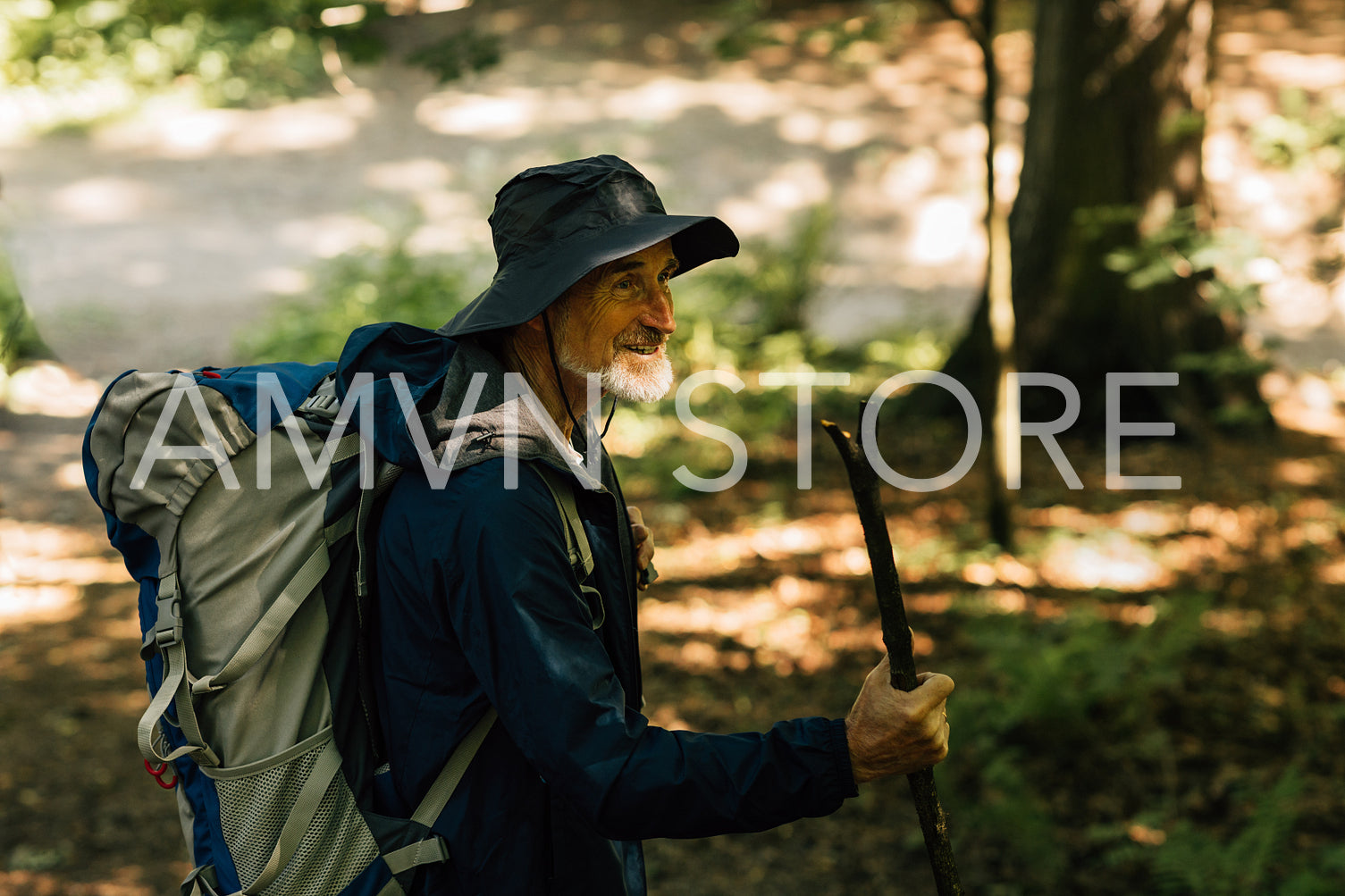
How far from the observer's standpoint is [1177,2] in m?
6.79

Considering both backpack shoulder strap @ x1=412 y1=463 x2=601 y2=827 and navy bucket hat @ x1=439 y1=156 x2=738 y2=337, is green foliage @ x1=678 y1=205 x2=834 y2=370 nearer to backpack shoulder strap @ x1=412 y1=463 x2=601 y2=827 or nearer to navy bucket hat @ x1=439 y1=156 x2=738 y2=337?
navy bucket hat @ x1=439 y1=156 x2=738 y2=337

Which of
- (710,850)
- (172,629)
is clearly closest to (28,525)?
(710,850)

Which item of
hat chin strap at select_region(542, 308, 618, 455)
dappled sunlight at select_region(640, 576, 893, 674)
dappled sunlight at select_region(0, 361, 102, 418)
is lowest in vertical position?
dappled sunlight at select_region(0, 361, 102, 418)

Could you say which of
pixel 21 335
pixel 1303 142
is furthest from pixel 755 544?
pixel 21 335

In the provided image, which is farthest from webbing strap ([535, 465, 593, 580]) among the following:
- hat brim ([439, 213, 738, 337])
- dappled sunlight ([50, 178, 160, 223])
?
dappled sunlight ([50, 178, 160, 223])

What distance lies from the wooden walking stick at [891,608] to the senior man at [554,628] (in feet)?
0.17

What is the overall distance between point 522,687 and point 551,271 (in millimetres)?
744

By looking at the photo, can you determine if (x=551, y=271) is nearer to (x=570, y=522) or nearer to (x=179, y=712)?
(x=570, y=522)

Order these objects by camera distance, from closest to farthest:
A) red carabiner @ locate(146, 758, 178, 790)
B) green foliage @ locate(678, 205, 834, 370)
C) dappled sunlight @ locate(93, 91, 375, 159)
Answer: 1. red carabiner @ locate(146, 758, 178, 790)
2. green foliage @ locate(678, 205, 834, 370)
3. dappled sunlight @ locate(93, 91, 375, 159)

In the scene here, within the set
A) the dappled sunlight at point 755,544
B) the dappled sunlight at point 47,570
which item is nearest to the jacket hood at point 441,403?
the dappled sunlight at point 755,544

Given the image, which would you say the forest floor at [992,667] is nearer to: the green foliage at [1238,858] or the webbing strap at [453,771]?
the green foliage at [1238,858]

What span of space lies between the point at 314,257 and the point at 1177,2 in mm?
10107

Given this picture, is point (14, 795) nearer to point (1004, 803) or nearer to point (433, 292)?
point (1004, 803)

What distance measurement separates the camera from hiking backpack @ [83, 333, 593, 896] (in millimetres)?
1804
